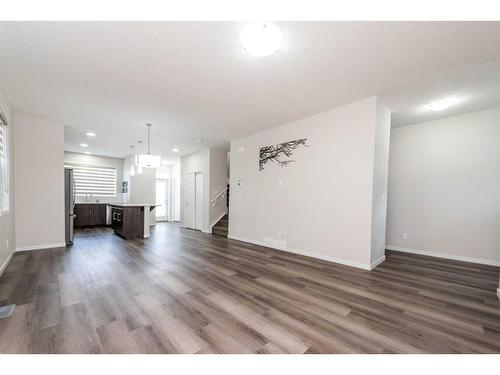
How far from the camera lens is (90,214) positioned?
27.0 feet

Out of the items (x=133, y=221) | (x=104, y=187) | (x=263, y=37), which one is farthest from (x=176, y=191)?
(x=263, y=37)

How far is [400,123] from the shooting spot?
474 centimetres

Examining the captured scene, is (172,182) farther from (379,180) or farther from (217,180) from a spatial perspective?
(379,180)

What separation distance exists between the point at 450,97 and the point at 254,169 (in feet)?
13.1

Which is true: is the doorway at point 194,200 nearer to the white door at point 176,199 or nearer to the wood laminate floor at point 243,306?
the white door at point 176,199

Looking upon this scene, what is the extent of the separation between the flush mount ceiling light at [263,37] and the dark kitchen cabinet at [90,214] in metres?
9.10

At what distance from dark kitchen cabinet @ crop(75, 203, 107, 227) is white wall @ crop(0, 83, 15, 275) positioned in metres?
4.17

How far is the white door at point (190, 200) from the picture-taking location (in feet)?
26.2

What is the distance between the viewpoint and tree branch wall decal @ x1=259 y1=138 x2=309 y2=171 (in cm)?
470

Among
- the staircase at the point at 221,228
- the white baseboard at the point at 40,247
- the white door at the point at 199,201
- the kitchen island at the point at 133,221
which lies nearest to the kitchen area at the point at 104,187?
the kitchen island at the point at 133,221

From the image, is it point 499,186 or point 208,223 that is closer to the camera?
point 499,186

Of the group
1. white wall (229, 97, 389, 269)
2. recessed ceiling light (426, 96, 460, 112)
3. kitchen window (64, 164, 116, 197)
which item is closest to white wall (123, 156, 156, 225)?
kitchen window (64, 164, 116, 197)
